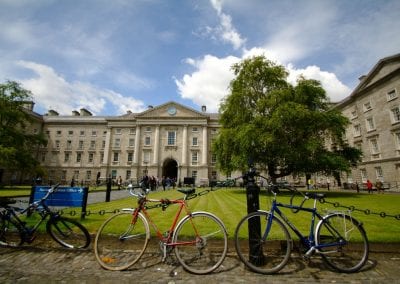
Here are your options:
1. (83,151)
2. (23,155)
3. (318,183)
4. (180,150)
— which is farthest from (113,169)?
(318,183)

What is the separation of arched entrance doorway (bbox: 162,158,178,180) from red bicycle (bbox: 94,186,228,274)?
158 ft

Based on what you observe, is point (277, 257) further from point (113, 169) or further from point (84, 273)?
point (113, 169)

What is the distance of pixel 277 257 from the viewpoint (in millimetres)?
4266

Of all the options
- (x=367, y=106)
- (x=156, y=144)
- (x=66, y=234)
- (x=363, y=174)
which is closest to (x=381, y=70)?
(x=367, y=106)

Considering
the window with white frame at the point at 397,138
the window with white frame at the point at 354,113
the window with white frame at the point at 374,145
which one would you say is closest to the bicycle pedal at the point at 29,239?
Result: the window with white frame at the point at 397,138

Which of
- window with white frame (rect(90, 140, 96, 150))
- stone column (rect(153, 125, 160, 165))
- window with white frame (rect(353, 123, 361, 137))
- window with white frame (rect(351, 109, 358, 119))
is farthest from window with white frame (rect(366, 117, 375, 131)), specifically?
window with white frame (rect(90, 140, 96, 150))

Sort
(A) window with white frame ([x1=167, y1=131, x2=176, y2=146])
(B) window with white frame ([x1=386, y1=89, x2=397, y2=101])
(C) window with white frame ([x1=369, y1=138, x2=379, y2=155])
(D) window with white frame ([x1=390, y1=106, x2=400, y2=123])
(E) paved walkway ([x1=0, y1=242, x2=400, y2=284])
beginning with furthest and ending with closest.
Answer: (A) window with white frame ([x1=167, y1=131, x2=176, y2=146]) → (C) window with white frame ([x1=369, y1=138, x2=379, y2=155]) → (B) window with white frame ([x1=386, y1=89, x2=397, y2=101]) → (D) window with white frame ([x1=390, y1=106, x2=400, y2=123]) → (E) paved walkway ([x1=0, y1=242, x2=400, y2=284])

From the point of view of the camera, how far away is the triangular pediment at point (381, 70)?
28.3m

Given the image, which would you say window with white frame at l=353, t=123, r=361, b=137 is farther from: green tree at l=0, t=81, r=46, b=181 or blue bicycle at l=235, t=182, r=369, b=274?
green tree at l=0, t=81, r=46, b=181

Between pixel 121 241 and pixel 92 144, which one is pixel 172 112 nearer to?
pixel 92 144

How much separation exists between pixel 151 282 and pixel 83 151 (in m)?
60.3

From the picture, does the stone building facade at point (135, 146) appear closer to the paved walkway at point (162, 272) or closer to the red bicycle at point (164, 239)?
the red bicycle at point (164, 239)

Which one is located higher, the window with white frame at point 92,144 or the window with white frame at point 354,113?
the window with white frame at point 354,113

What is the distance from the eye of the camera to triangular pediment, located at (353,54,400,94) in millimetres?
28341
